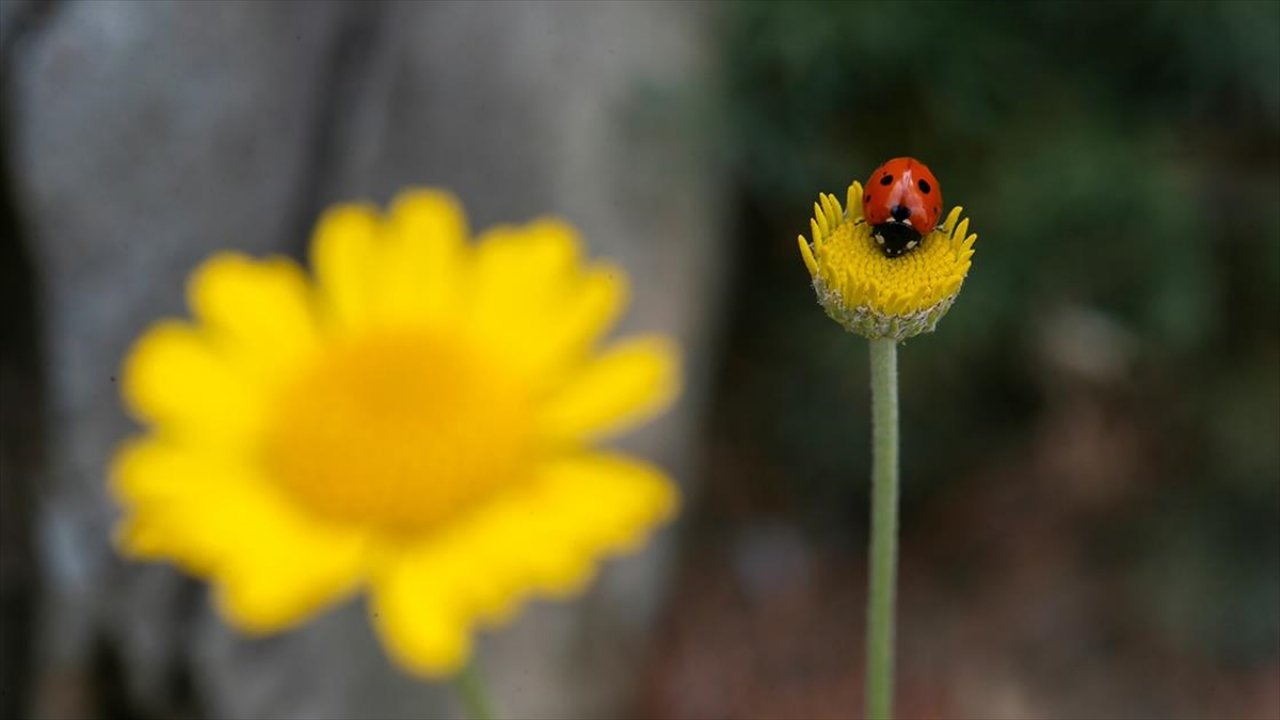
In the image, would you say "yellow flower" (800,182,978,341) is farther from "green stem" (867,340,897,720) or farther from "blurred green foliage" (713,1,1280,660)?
"blurred green foliage" (713,1,1280,660)

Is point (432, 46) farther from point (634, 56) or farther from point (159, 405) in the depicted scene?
point (159, 405)

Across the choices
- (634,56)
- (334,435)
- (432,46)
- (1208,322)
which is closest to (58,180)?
(432,46)

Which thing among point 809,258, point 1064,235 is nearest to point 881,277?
point 809,258

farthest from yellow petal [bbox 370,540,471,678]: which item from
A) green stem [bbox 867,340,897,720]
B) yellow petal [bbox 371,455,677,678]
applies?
green stem [bbox 867,340,897,720]

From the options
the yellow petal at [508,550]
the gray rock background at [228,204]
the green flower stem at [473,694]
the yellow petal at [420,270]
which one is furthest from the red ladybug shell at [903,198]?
the gray rock background at [228,204]

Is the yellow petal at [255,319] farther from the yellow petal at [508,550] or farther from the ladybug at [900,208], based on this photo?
the ladybug at [900,208]

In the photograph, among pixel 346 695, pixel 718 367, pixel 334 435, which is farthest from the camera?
pixel 718 367
